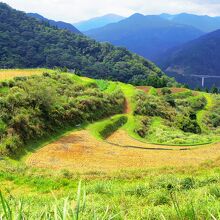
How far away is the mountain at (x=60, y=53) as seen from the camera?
134000 mm

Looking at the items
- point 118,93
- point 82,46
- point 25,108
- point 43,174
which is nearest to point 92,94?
point 118,93

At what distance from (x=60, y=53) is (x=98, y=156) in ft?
387

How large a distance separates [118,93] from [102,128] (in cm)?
1628

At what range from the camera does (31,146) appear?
27.8 m

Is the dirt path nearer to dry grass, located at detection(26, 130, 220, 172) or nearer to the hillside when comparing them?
the hillside

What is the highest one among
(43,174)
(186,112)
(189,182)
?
(189,182)

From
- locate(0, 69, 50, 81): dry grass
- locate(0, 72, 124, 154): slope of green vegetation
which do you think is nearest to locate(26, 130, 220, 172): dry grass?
locate(0, 72, 124, 154): slope of green vegetation

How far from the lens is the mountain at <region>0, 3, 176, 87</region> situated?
134000 millimetres

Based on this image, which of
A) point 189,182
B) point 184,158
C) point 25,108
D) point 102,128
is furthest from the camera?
point 102,128

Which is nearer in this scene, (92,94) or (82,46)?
(92,94)

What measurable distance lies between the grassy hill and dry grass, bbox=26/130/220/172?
0.19 feet

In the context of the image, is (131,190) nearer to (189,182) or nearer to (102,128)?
(189,182)

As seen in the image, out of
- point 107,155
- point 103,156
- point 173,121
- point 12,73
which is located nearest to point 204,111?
point 173,121

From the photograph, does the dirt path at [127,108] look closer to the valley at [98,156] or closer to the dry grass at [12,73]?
the valley at [98,156]
